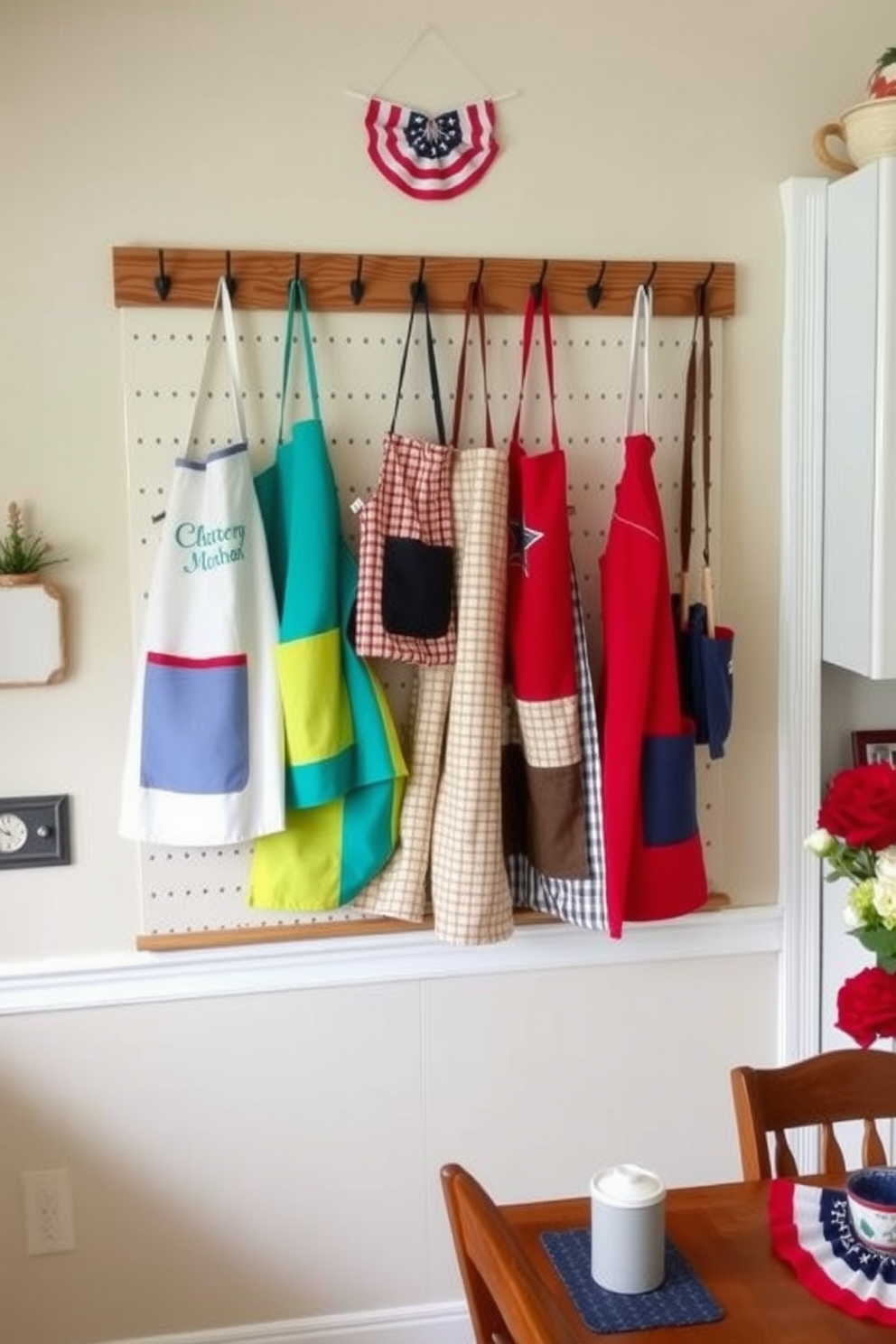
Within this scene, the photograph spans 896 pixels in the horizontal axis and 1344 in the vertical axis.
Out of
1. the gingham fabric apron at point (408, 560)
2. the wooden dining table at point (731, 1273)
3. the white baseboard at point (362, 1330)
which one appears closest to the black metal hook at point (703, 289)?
the gingham fabric apron at point (408, 560)

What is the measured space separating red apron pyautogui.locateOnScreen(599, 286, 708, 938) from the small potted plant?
0.86 metres

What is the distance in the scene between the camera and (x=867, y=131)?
81.6 inches

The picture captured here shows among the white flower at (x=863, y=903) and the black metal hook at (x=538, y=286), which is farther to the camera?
the black metal hook at (x=538, y=286)

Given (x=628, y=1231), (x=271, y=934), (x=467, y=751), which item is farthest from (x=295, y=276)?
(x=628, y=1231)

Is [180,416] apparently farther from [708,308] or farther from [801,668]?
[801,668]

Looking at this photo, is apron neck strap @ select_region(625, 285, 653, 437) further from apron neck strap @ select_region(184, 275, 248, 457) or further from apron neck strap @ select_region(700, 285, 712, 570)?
apron neck strap @ select_region(184, 275, 248, 457)

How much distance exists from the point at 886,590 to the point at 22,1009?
1.47m

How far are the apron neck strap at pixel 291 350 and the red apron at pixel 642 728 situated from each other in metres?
0.48

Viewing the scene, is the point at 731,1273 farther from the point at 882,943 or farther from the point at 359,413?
the point at 359,413

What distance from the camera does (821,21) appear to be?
2209 mm

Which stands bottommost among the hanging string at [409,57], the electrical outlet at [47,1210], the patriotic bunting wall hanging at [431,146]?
the electrical outlet at [47,1210]

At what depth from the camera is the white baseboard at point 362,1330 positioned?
2262mm

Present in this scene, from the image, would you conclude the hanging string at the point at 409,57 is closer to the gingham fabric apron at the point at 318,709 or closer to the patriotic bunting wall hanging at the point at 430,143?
the patriotic bunting wall hanging at the point at 430,143

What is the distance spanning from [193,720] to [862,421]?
3.61 feet
